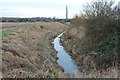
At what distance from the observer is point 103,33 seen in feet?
55.7

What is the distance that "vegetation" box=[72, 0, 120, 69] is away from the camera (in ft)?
46.5

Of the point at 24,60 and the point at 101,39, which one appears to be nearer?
the point at 24,60

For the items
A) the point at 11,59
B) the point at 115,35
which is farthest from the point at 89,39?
the point at 11,59

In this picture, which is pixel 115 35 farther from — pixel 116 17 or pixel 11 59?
pixel 11 59

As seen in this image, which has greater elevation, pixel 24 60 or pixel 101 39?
pixel 101 39

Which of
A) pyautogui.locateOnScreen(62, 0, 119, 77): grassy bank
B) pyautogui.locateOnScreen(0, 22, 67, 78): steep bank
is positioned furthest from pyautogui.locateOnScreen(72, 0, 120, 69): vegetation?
pyautogui.locateOnScreen(0, 22, 67, 78): steep bank

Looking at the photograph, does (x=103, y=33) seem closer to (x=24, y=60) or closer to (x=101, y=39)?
(x=101, y=39)

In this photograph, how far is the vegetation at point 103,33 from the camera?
46.5ft

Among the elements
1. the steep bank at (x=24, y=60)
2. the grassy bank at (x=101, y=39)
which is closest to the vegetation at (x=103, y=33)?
the grassy bank at (x=101, y=39)

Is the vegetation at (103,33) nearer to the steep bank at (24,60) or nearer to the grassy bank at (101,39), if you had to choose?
the grassy bank at (101,39)

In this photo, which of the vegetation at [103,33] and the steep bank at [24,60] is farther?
the vegetation at [103,33]

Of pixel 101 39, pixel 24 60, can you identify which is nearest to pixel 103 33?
pixel 101 39

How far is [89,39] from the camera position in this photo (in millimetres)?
19531

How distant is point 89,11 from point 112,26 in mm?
5710
